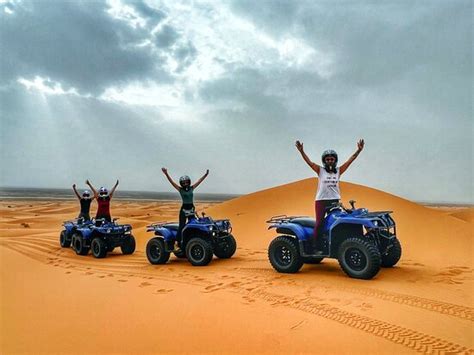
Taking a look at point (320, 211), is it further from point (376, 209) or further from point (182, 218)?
point (376, 209)

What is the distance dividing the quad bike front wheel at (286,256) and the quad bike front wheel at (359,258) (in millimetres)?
1025

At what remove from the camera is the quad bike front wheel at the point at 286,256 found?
27.8 feet

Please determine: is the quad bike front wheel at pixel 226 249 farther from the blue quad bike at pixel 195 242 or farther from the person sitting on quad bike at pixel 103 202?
the person sitting on quad bike at pixel 103 202

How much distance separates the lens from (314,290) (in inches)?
270

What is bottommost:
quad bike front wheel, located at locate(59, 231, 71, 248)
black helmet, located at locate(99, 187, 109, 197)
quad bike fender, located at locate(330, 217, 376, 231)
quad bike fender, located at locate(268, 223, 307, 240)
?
quad bike front wheel, located at locate(59, 231, 71, 248)

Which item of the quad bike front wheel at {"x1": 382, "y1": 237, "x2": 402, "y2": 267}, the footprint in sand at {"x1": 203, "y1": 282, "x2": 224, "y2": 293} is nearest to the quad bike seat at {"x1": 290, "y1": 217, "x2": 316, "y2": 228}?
the quad bike front wheel at {"x1": 382, "y1": 237, "x2": 402, "y2": 267}

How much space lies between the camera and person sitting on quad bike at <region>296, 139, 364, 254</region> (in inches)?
325

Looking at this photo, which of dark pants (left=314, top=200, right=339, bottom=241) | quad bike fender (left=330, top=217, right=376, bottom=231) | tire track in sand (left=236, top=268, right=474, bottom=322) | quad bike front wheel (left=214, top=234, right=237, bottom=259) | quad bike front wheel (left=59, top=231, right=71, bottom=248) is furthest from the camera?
quad bike front wheel (left=59, top=231, right=71, bottom=248)

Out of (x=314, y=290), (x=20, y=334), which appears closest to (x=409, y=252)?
(x=314, y=290)

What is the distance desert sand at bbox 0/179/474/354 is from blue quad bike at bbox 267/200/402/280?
1.11 feet

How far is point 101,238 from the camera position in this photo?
12.7m

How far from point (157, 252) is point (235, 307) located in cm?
515

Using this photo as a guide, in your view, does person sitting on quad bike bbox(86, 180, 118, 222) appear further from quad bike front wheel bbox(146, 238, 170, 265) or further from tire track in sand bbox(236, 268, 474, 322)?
tire track in sand bbox(236, 268, 474, 322)

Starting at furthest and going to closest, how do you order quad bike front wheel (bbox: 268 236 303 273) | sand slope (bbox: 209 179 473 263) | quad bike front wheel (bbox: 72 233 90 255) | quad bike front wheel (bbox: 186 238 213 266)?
quad bike front wheel (bbox: 72 233 90 255)
sand slope (bbox: 209 179 473 263)
quad bike front wheel (bbox: 186 238 213 266)
quad bike front wheel (bbox: 268 236 303 273)
